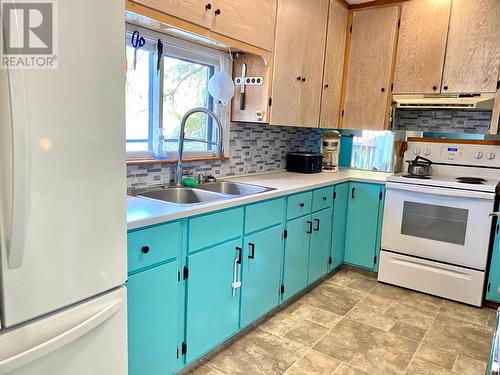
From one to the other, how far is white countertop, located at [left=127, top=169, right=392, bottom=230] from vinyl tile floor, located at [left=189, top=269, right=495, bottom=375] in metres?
0.85

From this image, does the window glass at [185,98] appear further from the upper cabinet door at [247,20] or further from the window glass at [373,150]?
the window glass at [373,150]

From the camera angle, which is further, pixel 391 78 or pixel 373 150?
pixel 373 150

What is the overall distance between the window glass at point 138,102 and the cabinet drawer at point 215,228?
714 millimetres

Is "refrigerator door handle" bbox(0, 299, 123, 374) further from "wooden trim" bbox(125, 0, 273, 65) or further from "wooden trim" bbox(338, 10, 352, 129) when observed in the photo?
"wooden trim" bbox(338, 10, 352, 129)

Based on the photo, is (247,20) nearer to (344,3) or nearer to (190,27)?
(190,27)

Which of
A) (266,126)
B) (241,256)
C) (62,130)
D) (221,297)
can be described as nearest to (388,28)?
(266,126)

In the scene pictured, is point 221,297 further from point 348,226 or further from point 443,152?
point 443,152

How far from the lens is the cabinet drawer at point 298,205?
248 cm

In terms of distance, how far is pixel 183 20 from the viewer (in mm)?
1851

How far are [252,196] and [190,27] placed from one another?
0.93 m

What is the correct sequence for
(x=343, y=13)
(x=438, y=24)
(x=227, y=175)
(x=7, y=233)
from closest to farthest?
(x=7, y=233) < (x=227, y=175) < (x=438, y=24) < (x=343, y=13)

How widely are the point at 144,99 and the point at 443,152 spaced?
8.24 ft

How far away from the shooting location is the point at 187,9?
185cm

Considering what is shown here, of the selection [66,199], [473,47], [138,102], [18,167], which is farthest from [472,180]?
[18,167]
